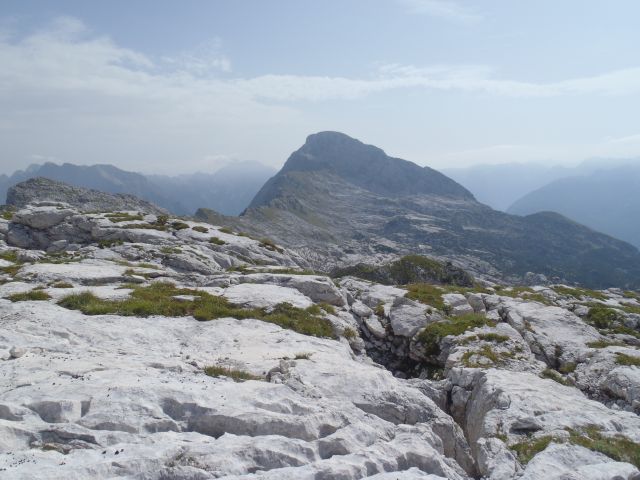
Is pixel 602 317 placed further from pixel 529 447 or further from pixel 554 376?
pixel 529 447

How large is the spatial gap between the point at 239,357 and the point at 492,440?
410 inches

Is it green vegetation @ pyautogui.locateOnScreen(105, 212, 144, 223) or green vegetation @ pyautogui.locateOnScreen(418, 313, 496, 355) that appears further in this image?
green vegetation @ pyautogui.locateOnScreen(105, 212, 144, 223)

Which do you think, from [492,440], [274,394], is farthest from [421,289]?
[274,394]

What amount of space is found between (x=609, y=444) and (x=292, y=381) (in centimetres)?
1108

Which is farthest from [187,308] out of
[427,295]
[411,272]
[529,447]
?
[411,272]

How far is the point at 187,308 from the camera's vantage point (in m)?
23.9

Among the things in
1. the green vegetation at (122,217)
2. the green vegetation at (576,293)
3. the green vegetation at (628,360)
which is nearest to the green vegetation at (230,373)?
the green vegetation at (628,360)

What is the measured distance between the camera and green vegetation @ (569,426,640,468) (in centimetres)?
1392

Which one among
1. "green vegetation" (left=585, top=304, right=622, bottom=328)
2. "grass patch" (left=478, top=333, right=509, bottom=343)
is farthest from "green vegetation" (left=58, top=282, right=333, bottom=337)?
"green vegetation" (left=585, top=304, right=622, bottom=328)

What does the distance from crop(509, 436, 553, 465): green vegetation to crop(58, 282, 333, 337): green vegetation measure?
38.6ft

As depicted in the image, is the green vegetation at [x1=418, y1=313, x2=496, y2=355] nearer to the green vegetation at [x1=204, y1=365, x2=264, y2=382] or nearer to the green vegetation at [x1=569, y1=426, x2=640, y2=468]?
the green vegetation at [x1=569, y1=426, x2=640, y2=468]

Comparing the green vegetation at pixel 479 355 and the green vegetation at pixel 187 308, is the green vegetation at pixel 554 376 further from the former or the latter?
the green vegetation at pixel 187 308

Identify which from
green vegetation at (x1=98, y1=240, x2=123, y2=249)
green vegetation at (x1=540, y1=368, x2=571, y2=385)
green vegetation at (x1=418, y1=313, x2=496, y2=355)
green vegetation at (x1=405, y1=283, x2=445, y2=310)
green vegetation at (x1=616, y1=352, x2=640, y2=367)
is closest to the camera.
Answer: green vegetation at (x1=540, y1=368, x2=571, y2=385)

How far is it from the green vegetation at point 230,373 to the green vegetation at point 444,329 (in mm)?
15060
